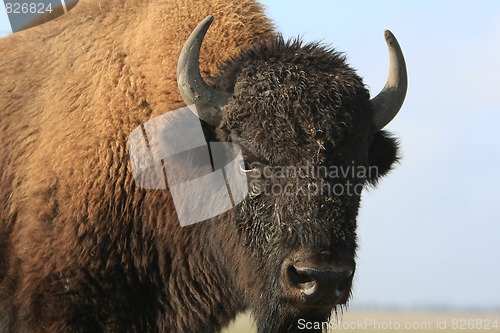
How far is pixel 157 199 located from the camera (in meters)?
7.38

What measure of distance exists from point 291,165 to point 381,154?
1.28 m

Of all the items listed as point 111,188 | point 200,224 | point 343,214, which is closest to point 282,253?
point 343,214

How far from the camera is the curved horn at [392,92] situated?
7344mm

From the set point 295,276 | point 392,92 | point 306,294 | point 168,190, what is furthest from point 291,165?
point 392,92

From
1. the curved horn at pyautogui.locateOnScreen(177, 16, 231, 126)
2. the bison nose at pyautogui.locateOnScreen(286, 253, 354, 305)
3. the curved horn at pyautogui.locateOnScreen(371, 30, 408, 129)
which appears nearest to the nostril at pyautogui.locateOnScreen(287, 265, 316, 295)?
the bison nose at pyautogui.locateOnScreen(286, 253, 354, 305)

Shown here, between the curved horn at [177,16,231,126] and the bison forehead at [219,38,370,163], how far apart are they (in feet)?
0.28

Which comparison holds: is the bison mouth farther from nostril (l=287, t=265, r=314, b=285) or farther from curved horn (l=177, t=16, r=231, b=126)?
curved horn (l=177, t=16, r=231, b=126)

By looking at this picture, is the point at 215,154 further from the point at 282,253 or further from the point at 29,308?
the point at 29,308

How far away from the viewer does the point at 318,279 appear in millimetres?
6262

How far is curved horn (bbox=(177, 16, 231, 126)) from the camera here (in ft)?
22.8

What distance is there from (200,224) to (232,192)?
43 cm

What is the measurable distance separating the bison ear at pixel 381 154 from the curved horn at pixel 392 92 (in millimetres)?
199

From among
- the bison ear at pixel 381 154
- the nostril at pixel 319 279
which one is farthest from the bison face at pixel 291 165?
the bison ear at pixel 381 154

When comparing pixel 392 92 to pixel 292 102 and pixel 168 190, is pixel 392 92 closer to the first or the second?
pixel 292 102
